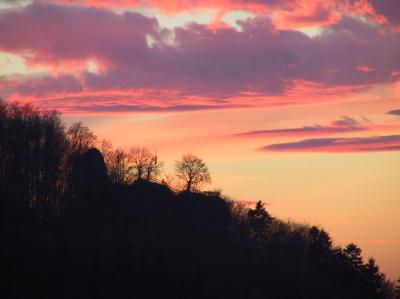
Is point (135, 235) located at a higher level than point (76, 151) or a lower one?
lower

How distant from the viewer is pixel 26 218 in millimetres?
105688

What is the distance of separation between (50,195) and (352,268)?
202 ft

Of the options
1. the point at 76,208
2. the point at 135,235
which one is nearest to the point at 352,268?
the point at 135,235

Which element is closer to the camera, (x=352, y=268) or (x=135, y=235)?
(x=135, y=235)

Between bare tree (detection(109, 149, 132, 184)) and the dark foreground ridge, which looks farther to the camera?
bare tree (detection(109, 149, 132, 184))

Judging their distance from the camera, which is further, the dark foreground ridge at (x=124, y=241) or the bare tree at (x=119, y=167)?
the bare tree at (x=119, y=167)

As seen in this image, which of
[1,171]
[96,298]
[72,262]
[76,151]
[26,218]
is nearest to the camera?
[96,298]

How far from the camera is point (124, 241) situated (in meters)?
112

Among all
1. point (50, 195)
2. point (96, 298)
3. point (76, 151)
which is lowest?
point (96, 298)

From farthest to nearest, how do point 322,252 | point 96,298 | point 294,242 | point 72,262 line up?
point 294,242, point 322,252, point 72,262, point 96,298

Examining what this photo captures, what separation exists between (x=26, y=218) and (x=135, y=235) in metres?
19.9

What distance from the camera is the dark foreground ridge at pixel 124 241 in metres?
91.4

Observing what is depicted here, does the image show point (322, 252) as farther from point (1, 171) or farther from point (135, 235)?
point (1, 171)

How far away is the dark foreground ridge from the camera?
91375 mm
